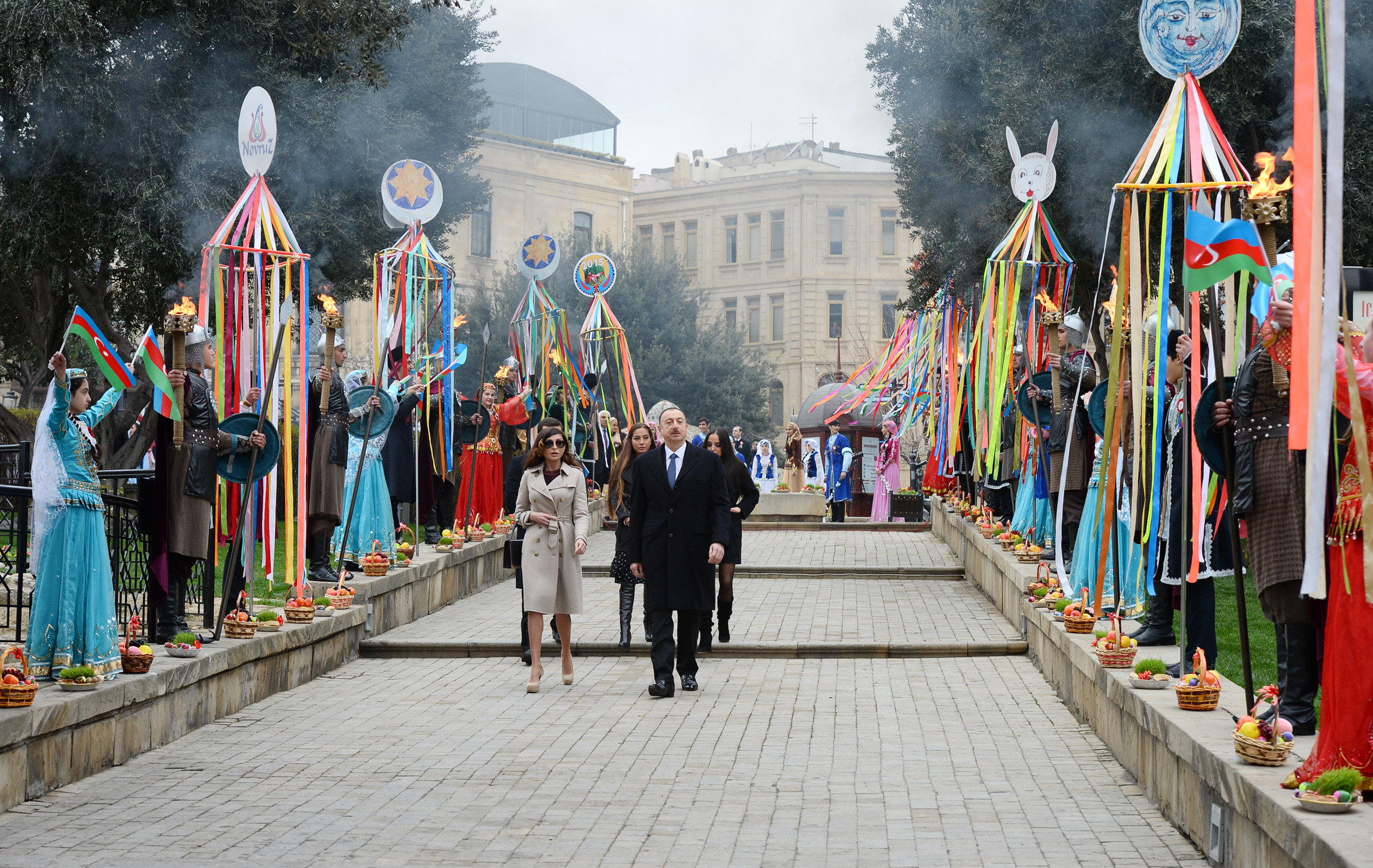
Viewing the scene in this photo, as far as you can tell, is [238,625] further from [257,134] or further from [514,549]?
[257,134]

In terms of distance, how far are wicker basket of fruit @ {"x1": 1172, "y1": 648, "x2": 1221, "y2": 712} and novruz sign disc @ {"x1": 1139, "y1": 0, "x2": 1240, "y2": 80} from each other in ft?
9.46

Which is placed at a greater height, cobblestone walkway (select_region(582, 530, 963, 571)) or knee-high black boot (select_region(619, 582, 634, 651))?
knee-high black boot (select_region(619, 582, 634, 651))

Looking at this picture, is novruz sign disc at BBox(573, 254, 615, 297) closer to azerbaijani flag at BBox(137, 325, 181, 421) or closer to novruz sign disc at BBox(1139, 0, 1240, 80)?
azerbaijani flag at BBox(137, 325, 181, 421)

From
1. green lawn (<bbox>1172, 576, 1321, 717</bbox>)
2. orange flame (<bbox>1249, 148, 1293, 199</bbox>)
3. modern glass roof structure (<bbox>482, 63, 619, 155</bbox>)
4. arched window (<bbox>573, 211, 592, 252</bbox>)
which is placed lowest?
green lawn (<bbox>1172, 576, 1321, 717</bbox>)

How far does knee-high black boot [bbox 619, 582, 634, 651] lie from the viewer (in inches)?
437

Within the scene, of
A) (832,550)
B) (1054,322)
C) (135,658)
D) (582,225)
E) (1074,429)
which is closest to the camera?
(135,658)

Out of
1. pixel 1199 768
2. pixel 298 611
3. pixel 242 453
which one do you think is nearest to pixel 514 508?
pixel 298 611

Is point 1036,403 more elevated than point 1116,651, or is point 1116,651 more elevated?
point 1036,403

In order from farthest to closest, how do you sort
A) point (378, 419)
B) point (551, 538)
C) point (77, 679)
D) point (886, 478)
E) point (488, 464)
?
point (886, 478) < point (488, 464) < point (378, 419) < point (551, 538) < point (77, 679)

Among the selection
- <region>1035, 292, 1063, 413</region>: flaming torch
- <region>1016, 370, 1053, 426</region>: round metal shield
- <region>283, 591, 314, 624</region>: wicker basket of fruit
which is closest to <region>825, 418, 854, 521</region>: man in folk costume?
<region>1016, 370, 1053, 426</region>: round metal shield

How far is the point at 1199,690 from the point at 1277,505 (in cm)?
119

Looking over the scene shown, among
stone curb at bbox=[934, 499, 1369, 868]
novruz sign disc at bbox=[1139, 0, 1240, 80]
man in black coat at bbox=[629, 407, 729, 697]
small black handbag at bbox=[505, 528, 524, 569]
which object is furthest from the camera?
small black handbag at bbox=[505, 528, 524, 569]

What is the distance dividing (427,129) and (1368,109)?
14138mm

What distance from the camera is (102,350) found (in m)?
7.08
